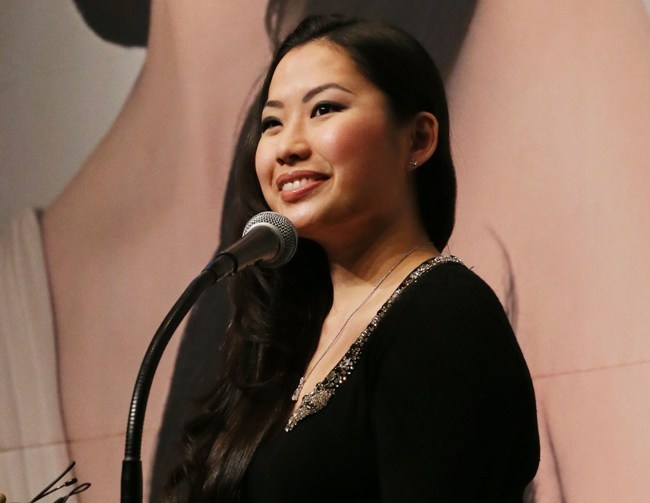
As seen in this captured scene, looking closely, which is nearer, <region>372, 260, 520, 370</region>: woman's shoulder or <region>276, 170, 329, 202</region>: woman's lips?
<region>372, 260, 520, 370</region>: woman's shoulder

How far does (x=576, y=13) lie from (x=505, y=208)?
380 millimetres

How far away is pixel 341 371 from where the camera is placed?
1113mm

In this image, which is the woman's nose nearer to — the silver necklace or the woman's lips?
the woman's lips

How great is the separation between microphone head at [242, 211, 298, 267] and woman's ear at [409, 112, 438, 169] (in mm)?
261

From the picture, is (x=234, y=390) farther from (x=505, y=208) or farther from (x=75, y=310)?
(x=75, y=310)

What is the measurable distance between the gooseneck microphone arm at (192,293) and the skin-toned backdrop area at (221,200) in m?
0.80

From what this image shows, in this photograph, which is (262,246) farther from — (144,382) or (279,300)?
(279,300)

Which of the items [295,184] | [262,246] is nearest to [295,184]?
[295,184]

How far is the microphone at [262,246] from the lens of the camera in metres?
0.96

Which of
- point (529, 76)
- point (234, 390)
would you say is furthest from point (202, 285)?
point (529, 76)

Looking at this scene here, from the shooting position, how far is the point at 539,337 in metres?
1.73

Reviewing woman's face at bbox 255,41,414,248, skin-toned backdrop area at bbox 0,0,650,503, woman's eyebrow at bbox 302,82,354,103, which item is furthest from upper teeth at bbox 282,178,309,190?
skin-toned backdrop area at bbox 0,0,650,503

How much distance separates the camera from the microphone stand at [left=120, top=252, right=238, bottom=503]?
83cm

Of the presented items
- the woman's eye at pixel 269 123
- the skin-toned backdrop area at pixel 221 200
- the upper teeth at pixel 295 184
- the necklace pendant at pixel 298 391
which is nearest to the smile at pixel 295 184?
the upper teeth at pixel 295 184
